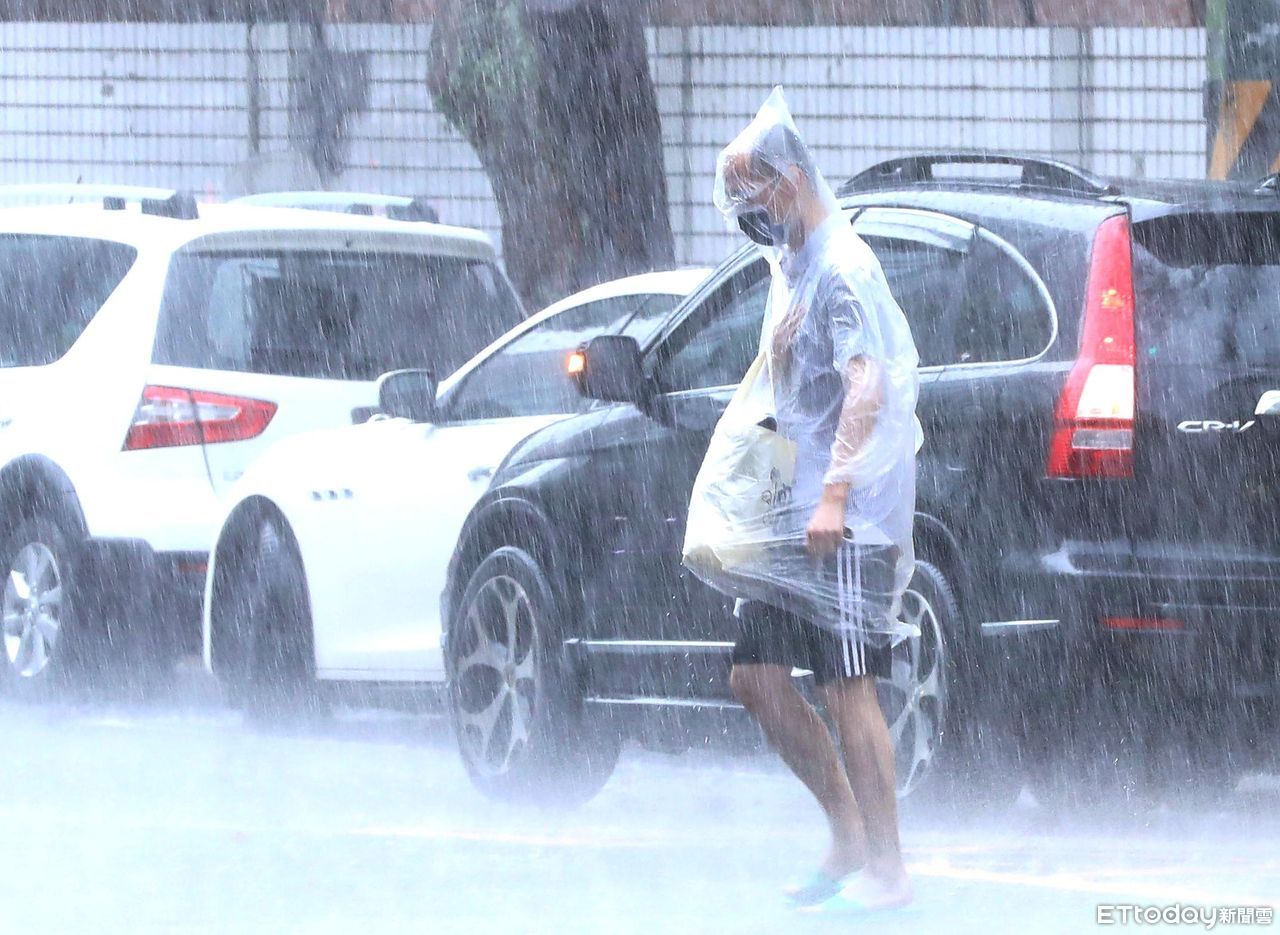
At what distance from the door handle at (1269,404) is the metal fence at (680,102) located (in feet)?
30.1

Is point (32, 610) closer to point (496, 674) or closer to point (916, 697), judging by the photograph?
point (496, 674)

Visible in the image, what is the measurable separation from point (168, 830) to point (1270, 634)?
2.98m

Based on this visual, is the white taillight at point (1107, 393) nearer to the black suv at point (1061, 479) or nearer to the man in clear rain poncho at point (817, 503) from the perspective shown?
the black suv at point (1061, 479)

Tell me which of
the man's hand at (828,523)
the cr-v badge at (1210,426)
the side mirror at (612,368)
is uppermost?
the side mirror at (612,368)

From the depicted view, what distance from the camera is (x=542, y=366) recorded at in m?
9.19

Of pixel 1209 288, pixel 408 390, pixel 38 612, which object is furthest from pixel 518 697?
pixel 38 612

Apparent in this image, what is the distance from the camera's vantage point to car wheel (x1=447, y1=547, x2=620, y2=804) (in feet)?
25.6

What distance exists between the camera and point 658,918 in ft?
20.2

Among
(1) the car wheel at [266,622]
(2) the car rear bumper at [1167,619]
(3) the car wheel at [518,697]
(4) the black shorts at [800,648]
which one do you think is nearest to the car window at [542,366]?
(1) the car wheel at [266,622]

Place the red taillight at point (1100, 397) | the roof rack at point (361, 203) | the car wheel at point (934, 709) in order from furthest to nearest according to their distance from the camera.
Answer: the roof rack at point (361, 203) < the car wheel at point (934, 709) < the red taillight at point (1100, 397)

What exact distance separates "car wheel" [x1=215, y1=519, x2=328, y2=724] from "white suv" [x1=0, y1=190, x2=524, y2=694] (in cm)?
34

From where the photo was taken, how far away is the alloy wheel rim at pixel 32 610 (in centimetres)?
1041

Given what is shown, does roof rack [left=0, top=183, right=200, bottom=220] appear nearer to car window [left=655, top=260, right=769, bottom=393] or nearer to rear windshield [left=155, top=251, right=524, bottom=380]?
rear windshield [left=155, top=251, right=524, bottom=380]

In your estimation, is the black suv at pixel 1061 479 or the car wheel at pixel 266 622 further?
the car wheel at pixel 266 622
